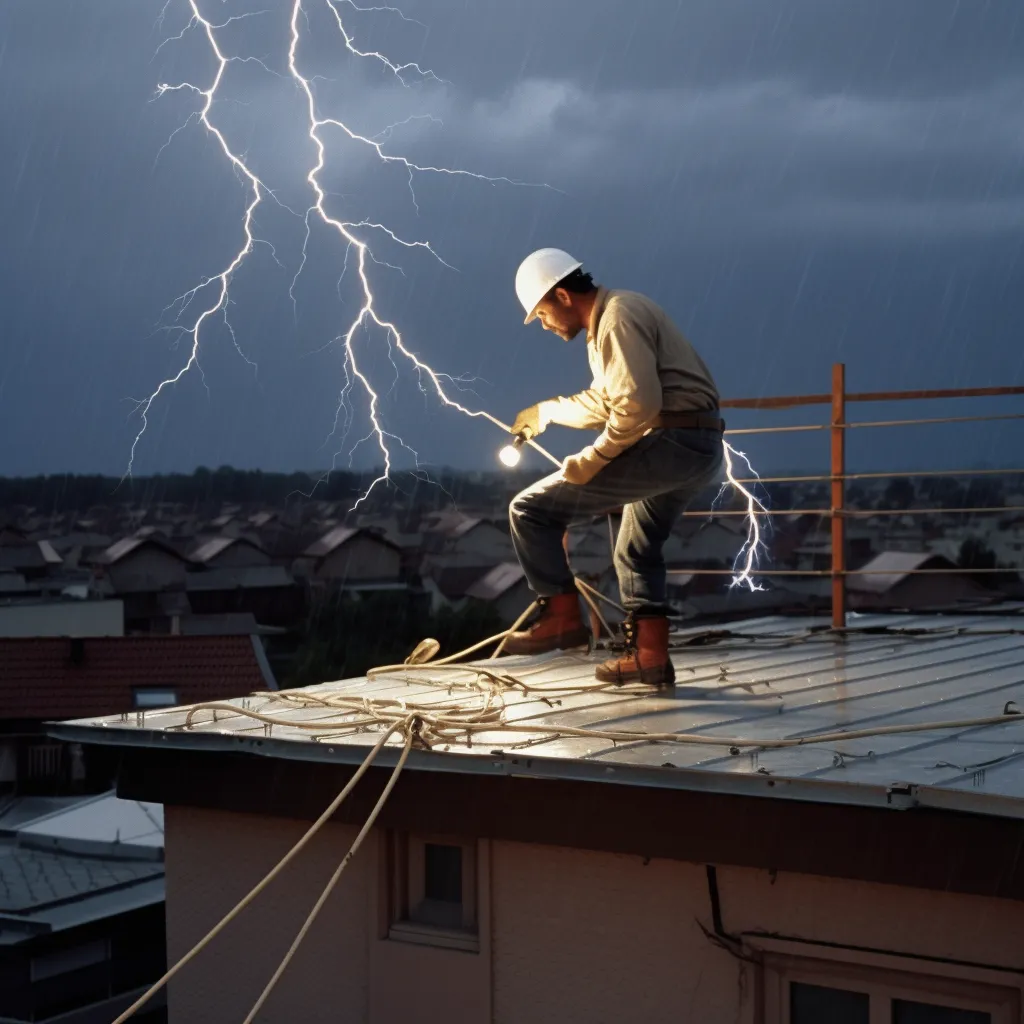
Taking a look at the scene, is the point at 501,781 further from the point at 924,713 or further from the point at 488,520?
the point at 488,520

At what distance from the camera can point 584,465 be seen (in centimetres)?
481

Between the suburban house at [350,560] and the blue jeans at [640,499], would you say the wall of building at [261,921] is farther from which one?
the suburban house at [350,560]

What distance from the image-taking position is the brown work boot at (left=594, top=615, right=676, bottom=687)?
4855mm

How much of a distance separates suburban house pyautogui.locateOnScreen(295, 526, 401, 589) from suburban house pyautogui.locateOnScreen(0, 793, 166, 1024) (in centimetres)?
2972

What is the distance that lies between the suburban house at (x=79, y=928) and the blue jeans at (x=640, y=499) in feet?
20.4

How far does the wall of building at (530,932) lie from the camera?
3.29 meters

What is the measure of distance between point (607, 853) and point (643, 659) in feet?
4.24

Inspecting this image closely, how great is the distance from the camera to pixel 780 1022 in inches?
136

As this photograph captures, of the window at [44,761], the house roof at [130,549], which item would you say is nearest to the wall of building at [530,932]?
the window at [44,761]

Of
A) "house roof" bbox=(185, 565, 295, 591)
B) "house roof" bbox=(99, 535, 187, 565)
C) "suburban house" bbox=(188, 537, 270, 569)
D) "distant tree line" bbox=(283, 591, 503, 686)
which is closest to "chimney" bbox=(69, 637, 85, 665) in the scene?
"distant tree line" bbox=(283, 591, 503, 686)

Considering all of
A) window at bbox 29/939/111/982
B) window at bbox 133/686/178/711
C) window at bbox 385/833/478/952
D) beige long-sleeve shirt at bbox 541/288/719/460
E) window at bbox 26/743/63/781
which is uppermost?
beige long-sleeve shirt at bbox 541/288/719/460

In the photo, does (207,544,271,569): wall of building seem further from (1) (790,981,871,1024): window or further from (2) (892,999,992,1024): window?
(2) (892,999,992,1024): window

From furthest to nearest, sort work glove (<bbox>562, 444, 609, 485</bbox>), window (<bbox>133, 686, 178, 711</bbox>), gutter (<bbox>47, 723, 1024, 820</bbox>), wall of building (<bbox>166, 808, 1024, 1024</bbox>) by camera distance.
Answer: window (<bbox>133, 686, 178, 711</bbox>) → work glove (<bbox>562, 444, 609, 485</bbox>) → wall of building (<bbox>166, 808, 1024, 1024</bbox>) → gutter (<bbox>47, 723, 1024, 820</bbox>)

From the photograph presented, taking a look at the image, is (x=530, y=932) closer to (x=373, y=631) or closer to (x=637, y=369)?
(x=637, y=369)
